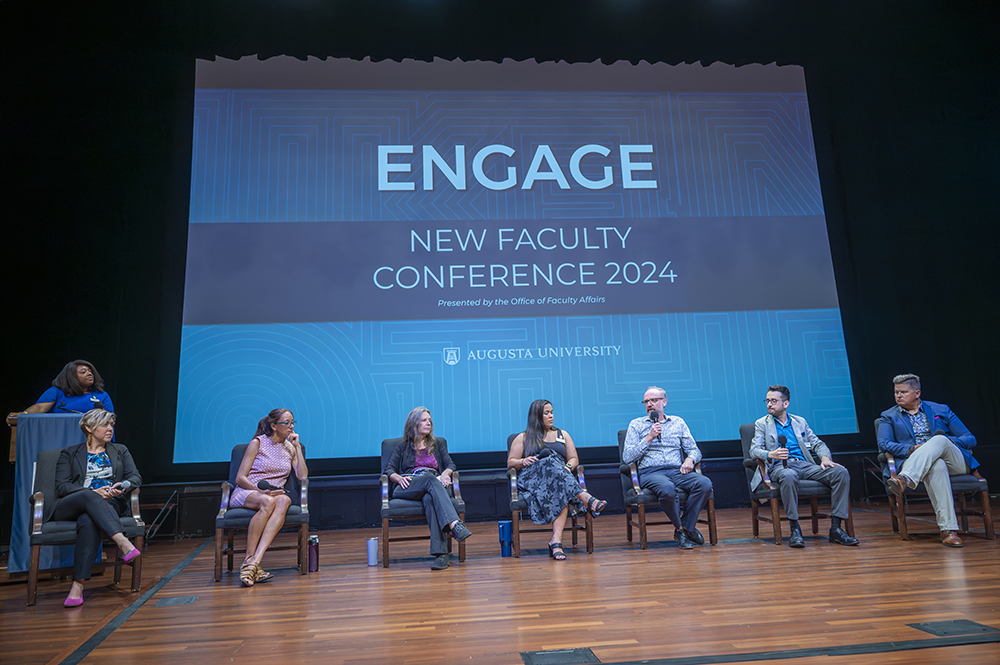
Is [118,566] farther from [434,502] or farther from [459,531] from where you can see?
[459,531]

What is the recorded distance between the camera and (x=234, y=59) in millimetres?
5930

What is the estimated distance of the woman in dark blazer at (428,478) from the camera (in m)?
3.88

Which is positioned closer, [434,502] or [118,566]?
[118,566]

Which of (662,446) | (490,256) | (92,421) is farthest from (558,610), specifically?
(490,256)

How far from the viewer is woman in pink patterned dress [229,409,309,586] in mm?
3654

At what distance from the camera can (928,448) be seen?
13.2ft

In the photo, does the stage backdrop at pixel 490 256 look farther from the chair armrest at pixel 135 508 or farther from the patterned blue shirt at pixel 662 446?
the chair armrest at pixel 135 508

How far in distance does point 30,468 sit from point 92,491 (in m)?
0.55

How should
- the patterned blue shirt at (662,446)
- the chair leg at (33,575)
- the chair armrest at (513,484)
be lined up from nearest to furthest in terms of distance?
the chair leg at (33,575), the chair armrest at (513,484), the patterned blue shirt at (662,446)

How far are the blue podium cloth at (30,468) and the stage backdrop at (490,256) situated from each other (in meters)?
1.64

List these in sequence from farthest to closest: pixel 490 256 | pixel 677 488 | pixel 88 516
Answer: pixel 490 256
pixel 677 488
pixel 88 516

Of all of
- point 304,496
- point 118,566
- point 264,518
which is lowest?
point 118,566

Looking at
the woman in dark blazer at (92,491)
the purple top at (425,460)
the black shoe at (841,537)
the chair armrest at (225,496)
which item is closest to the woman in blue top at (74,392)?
the woman in dark blazer at (92,491)

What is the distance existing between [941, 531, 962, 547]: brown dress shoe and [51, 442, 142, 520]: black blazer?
4546 millimetres
